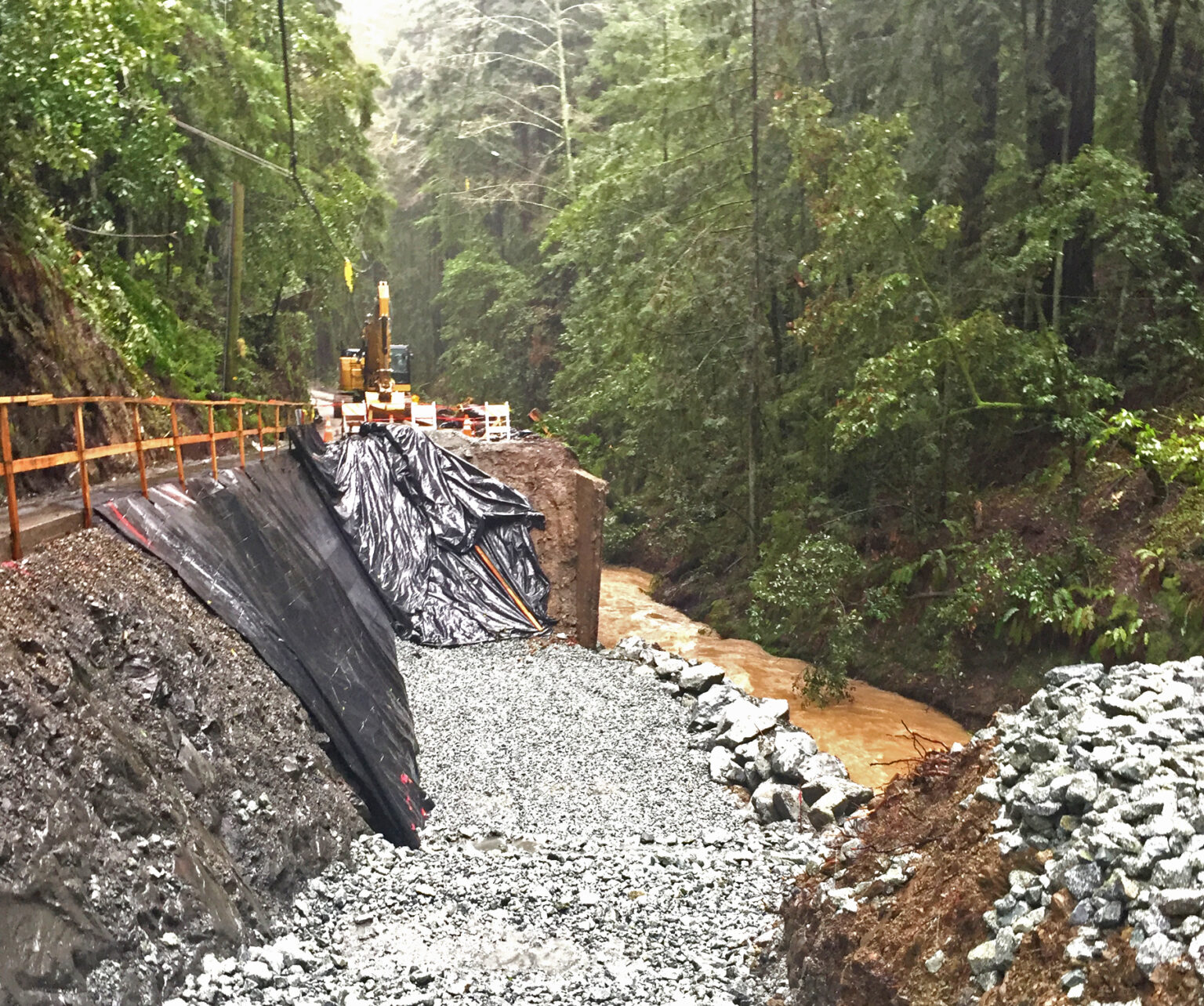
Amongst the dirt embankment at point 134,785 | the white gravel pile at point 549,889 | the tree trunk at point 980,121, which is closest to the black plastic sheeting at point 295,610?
the dirt embankment at point 134,785

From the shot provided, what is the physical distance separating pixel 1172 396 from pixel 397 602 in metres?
10.6

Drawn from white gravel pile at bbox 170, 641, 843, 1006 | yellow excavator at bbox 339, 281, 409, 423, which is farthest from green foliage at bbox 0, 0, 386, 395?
white gravel pile at bbox 170, 641, 843, 1006

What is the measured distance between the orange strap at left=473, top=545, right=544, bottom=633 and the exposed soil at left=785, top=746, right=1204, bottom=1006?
26.8 feet

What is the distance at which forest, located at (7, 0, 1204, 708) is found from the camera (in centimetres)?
1009

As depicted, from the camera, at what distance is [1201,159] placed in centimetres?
1298

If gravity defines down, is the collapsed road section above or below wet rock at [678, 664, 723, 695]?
above

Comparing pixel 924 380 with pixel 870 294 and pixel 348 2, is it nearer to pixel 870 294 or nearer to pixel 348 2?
pixel 870 294

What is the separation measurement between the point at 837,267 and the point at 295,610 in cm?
836

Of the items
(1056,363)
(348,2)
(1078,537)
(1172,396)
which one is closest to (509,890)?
(1078,537)

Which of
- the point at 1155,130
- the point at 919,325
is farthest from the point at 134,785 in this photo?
the point at 1155,130

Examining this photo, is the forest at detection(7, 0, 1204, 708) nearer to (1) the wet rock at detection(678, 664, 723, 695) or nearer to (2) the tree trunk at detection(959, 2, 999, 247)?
(2) the tree trunk at detection(959, 2, 999, 247)

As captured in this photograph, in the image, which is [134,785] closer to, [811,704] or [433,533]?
[811,704]

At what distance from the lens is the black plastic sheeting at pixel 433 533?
12422mm

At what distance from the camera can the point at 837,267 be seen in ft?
39.9
